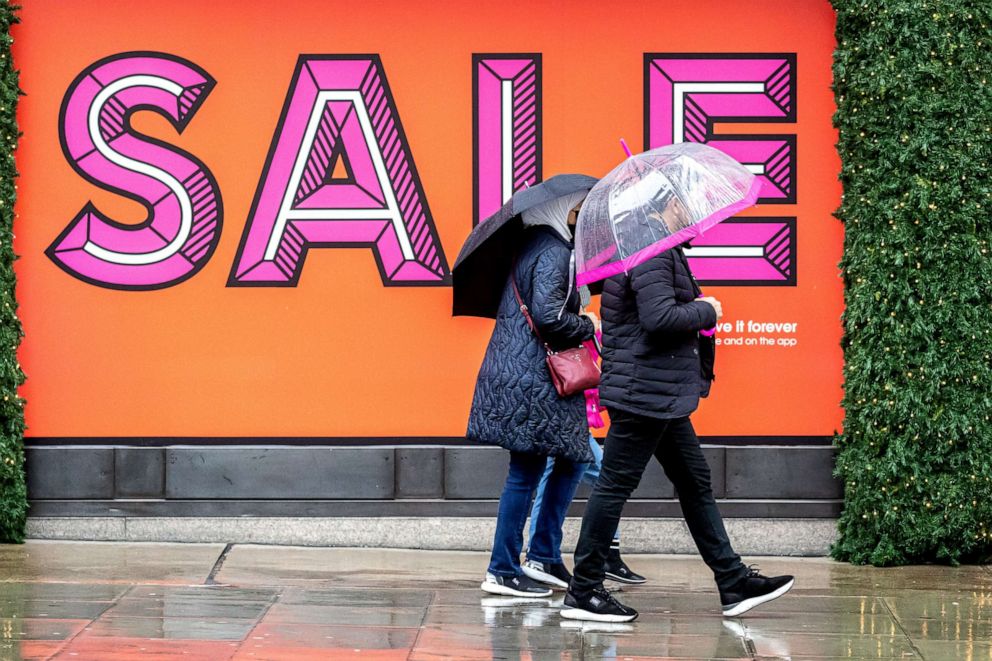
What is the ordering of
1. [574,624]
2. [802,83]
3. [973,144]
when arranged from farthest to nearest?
[802,83] → [973,144] → [574,624]

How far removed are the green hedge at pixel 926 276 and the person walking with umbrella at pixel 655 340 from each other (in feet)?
5.21

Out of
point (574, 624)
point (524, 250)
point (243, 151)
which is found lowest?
point (574, 624)

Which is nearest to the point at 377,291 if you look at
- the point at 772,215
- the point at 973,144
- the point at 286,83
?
the point at 286,83

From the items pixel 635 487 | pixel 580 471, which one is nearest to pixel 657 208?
pixel 635 487

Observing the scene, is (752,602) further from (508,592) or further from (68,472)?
(68,472)

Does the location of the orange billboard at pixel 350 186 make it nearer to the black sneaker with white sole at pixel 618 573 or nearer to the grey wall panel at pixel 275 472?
the grey wall panel at pixel 275 472

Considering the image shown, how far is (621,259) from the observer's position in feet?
17.7

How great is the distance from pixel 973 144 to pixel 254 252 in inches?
151

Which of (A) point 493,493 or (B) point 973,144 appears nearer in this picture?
(B) point 973,144

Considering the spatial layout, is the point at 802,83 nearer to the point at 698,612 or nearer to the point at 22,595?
the point at 698,612

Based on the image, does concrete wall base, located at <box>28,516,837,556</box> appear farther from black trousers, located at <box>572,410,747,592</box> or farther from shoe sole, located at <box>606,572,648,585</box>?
black trousers, located at <box>572,410,747,592</box>

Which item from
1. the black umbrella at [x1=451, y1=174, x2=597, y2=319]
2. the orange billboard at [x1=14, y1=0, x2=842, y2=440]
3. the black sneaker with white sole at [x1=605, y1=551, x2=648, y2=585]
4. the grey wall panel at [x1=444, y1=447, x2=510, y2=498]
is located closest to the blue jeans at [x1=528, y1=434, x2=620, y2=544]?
the black sneaker with white sole at [x1=605, y1=551, x2=648, y2=585]

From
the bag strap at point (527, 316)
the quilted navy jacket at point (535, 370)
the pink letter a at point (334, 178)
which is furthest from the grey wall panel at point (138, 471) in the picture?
the bag strap at point (527, 316)

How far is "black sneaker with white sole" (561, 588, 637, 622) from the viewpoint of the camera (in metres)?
5.93
